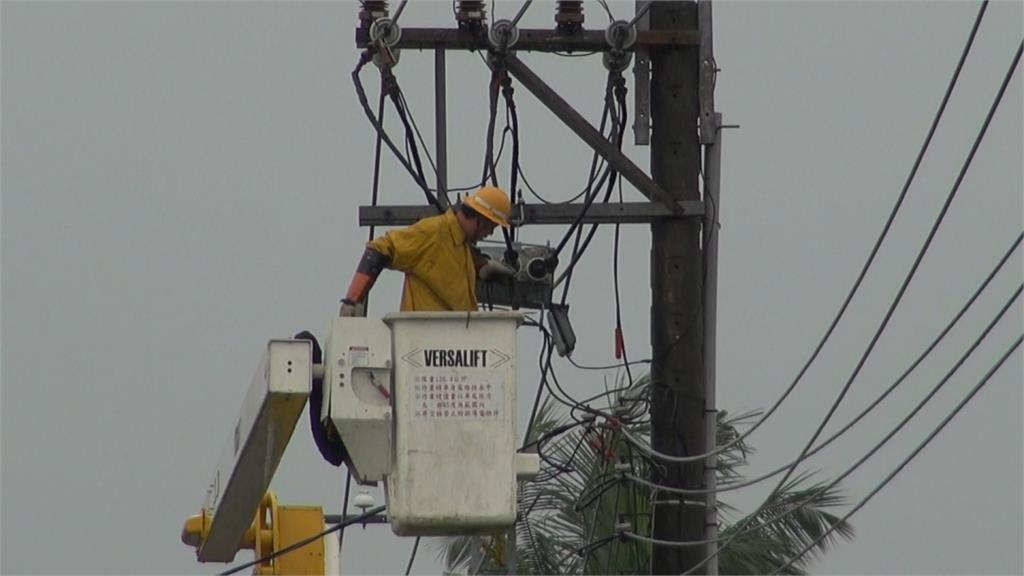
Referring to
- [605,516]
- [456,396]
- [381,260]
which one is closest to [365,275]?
[381,260]

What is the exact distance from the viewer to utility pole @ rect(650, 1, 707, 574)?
13875mm

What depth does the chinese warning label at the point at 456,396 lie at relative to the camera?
35.1 feet

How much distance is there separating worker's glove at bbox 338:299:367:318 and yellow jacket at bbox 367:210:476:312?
188 millimetres

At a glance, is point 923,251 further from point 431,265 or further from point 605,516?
point 605,516

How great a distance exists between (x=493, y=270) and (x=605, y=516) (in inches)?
235

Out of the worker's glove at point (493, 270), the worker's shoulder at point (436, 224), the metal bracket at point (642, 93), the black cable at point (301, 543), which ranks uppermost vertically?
the metal bracket at point (642, 93)

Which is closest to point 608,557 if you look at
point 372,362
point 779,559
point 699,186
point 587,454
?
point 587,454

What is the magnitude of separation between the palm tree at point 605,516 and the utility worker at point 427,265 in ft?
7.51

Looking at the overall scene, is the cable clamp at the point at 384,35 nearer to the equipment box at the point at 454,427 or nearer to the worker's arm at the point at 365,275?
the worker's arm at the point at 365,275

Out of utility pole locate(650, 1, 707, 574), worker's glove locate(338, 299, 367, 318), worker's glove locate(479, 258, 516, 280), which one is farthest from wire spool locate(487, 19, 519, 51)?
worker's glove locate(338, 299, 367, 318)

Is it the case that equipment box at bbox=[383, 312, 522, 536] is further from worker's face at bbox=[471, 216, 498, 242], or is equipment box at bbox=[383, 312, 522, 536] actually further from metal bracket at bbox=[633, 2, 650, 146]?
metal bracket at bbox=[633, 2, 650, 146]

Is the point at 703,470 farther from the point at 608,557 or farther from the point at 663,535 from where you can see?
the point at 608,557

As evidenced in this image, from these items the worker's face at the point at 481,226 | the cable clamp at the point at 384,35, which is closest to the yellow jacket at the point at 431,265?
the worker's face at the point at 481,226

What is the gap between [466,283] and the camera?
12156 millimetres
